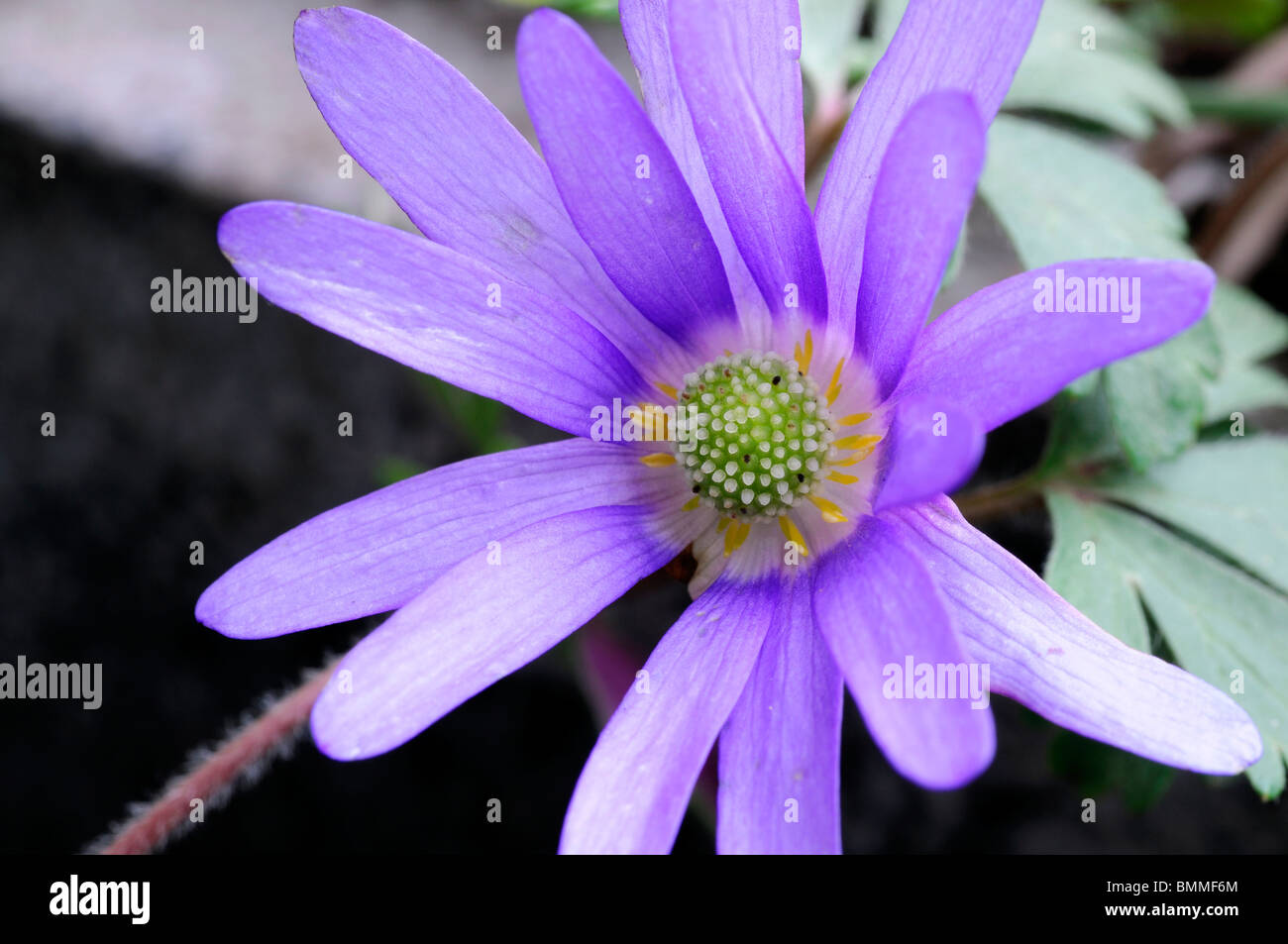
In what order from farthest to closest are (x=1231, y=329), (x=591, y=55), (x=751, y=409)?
(x=1231, y=329) < (x=751, y=409) < (x=591, y=55)

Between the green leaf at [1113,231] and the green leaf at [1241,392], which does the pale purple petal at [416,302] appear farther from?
the green leaf at [1241,392]

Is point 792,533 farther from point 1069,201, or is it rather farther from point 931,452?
point 1069,201

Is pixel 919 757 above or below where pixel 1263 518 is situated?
below

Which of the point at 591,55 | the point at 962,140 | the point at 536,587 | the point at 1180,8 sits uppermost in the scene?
the point at 1180,8

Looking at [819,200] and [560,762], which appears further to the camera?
[560,762]

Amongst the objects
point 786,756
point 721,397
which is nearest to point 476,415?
point 721,397

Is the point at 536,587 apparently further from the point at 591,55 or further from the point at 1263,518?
the point at 1263,518

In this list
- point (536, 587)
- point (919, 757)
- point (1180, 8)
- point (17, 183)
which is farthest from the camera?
point (1180, 8)
